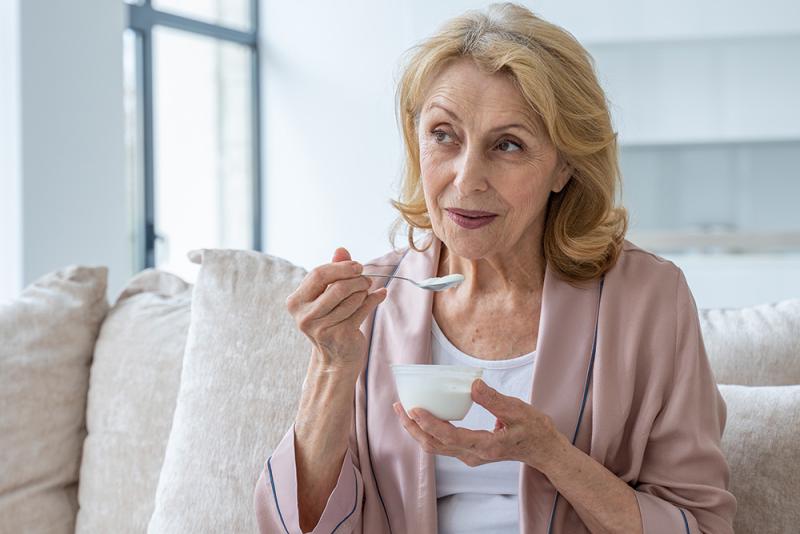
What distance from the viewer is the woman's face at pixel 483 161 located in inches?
60.2

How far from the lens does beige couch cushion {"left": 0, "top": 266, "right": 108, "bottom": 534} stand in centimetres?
191

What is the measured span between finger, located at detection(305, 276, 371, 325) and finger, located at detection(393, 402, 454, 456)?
0.15 metres

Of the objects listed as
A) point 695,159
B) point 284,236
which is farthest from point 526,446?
point 284,236

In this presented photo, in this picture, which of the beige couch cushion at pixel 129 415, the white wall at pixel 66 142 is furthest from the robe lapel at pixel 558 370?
the white wall at pixel 66 142

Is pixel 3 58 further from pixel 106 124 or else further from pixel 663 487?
pixel 663 487

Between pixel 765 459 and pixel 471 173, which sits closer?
pixel 471 173

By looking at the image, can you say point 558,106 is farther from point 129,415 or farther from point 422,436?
point 129,415

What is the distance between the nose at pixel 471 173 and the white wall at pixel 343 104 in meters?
4.10

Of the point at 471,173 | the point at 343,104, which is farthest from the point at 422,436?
the point at 343,104

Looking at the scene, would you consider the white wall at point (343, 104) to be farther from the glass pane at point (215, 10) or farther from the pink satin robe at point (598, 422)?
the pink satin robe at point (598, 422)

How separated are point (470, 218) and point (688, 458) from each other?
0.48m

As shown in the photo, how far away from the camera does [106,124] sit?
171 inches

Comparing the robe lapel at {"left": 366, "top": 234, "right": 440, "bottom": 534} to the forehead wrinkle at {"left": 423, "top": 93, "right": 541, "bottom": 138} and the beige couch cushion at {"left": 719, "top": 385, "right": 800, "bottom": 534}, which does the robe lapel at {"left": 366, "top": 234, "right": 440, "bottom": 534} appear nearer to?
the forehead wrinkle at {"left": 423, "top": 93, "right": 541, "bottom": 138}

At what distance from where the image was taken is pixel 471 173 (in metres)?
1.51
